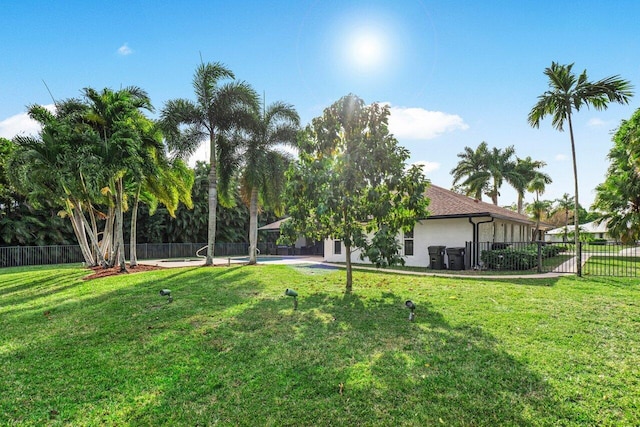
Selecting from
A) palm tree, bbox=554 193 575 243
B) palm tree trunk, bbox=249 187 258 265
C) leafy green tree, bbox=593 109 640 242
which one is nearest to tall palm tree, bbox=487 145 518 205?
leafy green tree, bbox=593 109 640 242

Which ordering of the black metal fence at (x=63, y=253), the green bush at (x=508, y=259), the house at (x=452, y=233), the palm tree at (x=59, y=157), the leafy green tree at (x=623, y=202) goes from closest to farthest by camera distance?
1. the palm tree at (x=59, y=157)
2. the green bush at (x=508, y=259)
3. the house at (x=452, y=233)
4. the leafy green tree at (x=623, y=202)
5. the black metal fence at (x=63, y=253)

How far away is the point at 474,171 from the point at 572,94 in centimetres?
1726

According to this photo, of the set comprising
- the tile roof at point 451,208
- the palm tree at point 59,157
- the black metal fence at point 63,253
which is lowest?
the black metal fence at point 63,253

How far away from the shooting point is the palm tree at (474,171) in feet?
101

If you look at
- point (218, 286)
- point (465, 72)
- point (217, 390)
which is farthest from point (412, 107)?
point (217, 390)

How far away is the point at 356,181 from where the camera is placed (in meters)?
7.47

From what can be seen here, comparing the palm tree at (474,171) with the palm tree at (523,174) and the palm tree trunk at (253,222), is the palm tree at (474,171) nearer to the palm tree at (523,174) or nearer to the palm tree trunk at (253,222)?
the palm tree at (523,174)

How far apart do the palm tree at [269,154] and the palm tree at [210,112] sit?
1.01 metres

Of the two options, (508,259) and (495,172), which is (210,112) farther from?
(495,172)

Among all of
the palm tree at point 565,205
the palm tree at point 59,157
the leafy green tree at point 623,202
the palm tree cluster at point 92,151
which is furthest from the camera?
the palm tree at point 565,205

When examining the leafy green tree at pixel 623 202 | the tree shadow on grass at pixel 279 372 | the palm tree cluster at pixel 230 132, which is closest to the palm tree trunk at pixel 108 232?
the palm tree cluster at pixel 230 132

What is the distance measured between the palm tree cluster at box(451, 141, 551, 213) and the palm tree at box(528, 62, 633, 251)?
15.1 meters

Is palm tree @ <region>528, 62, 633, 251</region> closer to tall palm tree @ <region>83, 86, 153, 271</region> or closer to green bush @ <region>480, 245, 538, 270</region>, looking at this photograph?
green bush @ <region>480, 245, 538, 270</region>

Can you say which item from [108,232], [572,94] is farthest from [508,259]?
[108,232]
